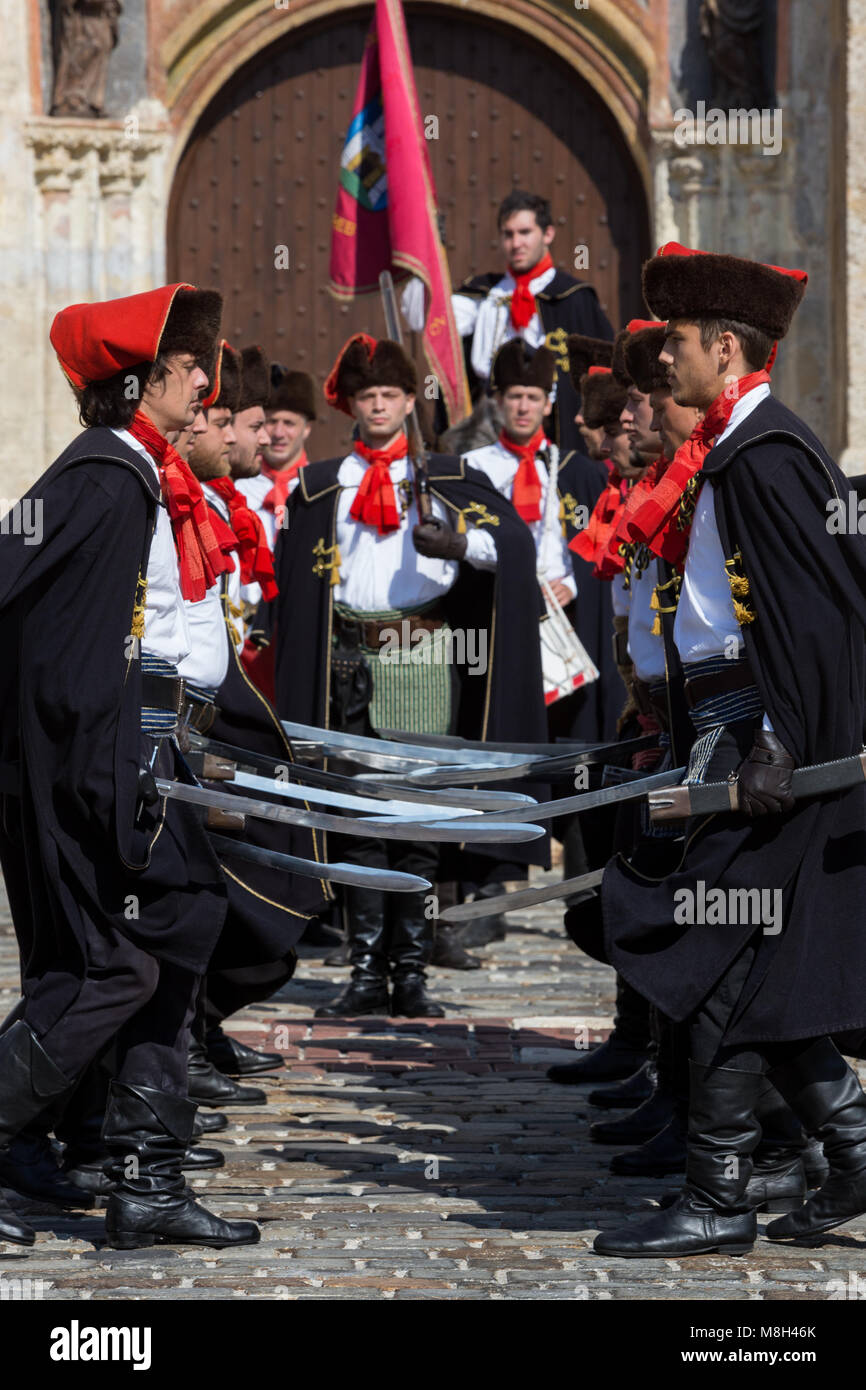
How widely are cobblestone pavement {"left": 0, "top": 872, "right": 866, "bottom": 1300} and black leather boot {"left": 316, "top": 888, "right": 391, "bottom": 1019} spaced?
117 mm

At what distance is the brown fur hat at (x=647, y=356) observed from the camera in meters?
4.89

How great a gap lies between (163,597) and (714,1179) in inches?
64.4

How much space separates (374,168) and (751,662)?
12.5ft

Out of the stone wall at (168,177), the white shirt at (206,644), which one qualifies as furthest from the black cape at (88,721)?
the stone wall at (168,177)

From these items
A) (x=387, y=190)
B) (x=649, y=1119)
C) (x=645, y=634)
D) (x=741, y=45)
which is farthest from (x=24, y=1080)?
(x=741, y=45)

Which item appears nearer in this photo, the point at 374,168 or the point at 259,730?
the point at 259,730

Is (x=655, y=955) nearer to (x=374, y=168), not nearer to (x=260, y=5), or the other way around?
(x=374, y=168)

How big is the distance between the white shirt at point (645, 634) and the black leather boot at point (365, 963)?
2.03 meters

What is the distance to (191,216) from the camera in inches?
431

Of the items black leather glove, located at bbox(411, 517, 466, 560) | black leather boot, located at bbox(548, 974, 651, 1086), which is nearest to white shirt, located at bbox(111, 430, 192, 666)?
black leather boot, located at bbox(548, 974, 651, 1086)

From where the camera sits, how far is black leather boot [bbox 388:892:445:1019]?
6.63 metres

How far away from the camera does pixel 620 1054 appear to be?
5.75 meters
